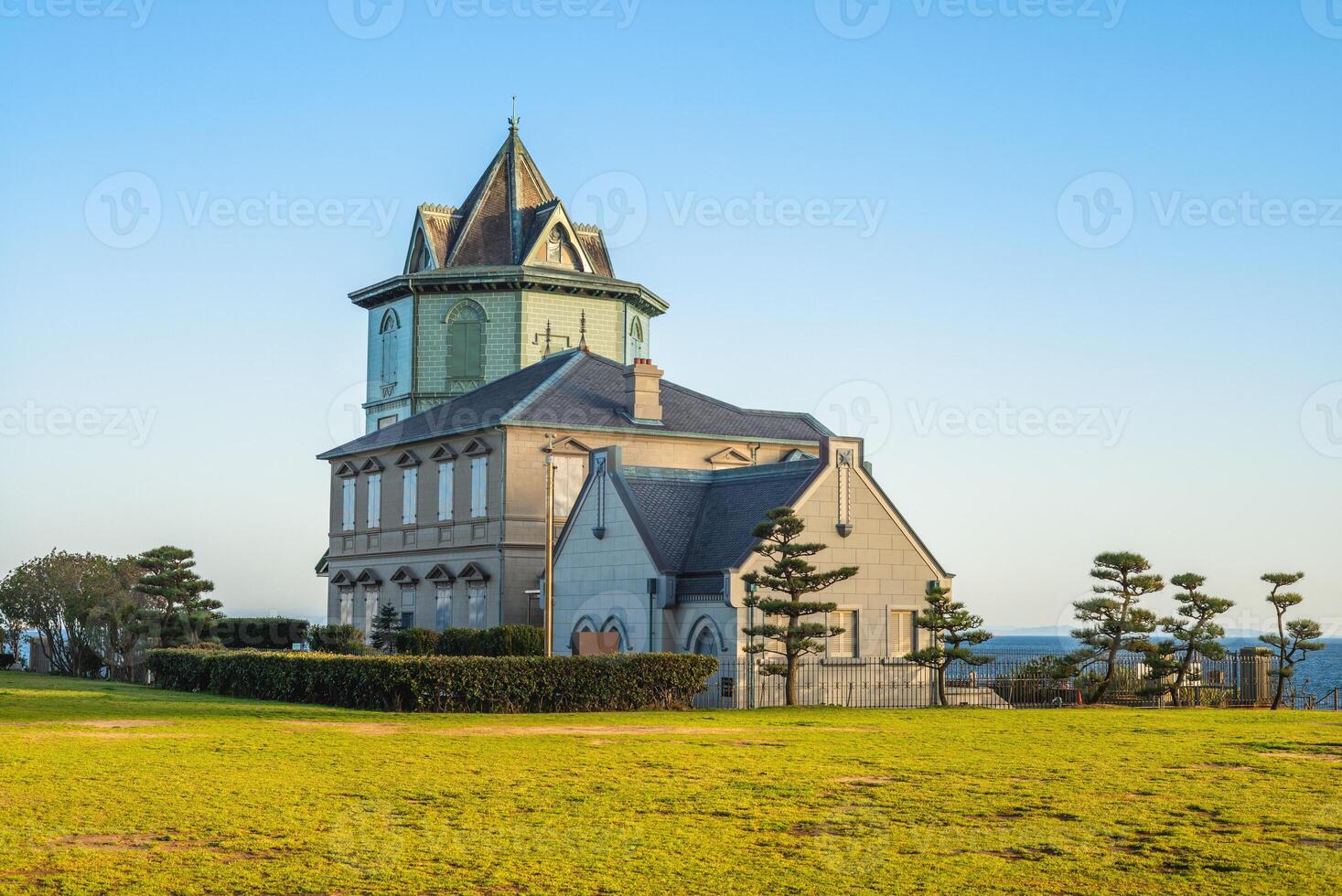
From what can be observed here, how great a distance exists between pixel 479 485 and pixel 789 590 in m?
17.9

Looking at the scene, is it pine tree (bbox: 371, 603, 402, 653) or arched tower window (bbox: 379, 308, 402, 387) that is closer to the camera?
pine tree (bbox: 371, 603, 402, 653)

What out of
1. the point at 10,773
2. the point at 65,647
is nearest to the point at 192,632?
the point at 65,647

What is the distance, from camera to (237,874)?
12.0 m

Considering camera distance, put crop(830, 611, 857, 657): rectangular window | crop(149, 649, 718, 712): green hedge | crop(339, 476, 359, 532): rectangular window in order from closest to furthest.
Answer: crop(149, 649, 718, 712): green hedge
crop(830, 611, 857, 657): rectangular window
crop(339, 476, 359, 532): rectangular window

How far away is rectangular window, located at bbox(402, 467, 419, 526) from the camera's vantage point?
54.1 m

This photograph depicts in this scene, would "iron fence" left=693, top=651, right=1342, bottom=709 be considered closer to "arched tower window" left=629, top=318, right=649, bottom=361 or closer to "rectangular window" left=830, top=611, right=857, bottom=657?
"rectangular window" left=830, top=611, right=857, bottom=657

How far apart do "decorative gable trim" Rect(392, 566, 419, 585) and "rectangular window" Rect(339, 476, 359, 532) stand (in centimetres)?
446

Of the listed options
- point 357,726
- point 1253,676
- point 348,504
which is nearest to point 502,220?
point 348,504

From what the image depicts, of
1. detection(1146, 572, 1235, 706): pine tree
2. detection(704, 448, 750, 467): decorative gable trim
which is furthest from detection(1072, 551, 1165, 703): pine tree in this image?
detection(704, 448, 750, 467): decorative gable trim

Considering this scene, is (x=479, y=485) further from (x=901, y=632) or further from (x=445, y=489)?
(x=901, y=632)

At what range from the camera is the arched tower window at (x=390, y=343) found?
212 ft

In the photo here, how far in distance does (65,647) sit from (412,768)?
3885 centimetres

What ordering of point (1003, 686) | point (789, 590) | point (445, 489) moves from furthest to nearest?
point (445, 489), point (1003, 686), point (789, 590)

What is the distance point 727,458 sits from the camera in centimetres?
5216
